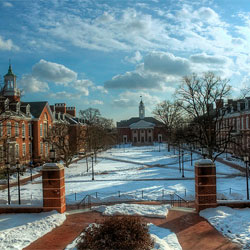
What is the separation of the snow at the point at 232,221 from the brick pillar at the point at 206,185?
11.6 inches

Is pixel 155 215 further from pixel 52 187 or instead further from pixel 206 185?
pixel 52 187

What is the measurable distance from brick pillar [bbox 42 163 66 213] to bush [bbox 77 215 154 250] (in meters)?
4.33

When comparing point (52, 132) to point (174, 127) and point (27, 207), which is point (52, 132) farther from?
point (174, 127)

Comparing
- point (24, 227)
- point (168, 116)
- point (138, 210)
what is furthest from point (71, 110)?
point (24, 227)

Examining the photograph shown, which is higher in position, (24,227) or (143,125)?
(143,125)

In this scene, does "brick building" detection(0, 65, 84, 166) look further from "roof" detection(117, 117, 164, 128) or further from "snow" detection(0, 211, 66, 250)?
"roof" detection(117, 117, 164, 128)

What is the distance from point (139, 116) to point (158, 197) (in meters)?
92.9

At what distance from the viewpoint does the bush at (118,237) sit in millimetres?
6652

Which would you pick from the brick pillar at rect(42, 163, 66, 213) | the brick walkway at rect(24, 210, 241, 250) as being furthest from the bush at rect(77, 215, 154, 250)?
the brick pillar at rect(42, 163, 66, 213)

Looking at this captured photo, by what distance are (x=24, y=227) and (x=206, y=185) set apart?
7421 mm

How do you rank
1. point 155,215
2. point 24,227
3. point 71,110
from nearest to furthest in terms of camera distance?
point 24,227 → point 155,215 → point 71,110

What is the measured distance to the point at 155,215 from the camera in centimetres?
1078

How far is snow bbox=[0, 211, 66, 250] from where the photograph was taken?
329 inches

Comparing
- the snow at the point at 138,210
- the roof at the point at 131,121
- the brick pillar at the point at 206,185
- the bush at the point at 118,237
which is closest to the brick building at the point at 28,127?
the snow at the point at 138,210
